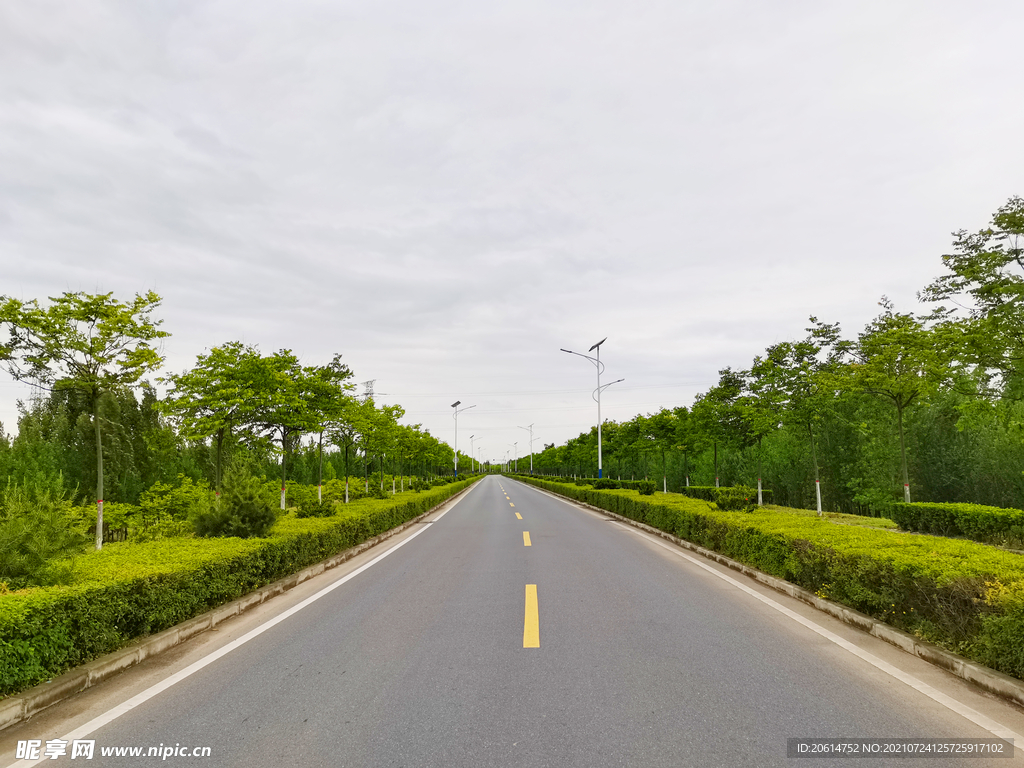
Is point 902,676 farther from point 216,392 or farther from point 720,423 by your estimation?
point 720,423

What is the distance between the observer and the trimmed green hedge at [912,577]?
4574 millimetres

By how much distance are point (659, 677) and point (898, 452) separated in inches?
1089

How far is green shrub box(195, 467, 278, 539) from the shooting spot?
9320mm

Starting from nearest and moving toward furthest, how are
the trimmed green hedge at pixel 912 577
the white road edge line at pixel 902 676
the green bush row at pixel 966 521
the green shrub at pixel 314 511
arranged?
1. the white road edge line at pixel 902 676
2. the trimmed green hedge at pixel 912 577
3. the green bush row at pixel 966 521
4. the green shrub at pixel 314 511

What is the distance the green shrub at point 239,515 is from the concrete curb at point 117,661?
1.17 meters

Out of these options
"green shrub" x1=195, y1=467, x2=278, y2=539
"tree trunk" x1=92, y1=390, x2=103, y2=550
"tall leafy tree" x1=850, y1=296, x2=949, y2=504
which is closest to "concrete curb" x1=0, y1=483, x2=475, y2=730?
"green shrub" x1=195, y1=467, x2=278, y2=539

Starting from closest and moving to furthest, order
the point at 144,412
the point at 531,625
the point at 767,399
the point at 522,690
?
the point at 522,690 < the point at 531,625 < the point at 767,399 < the point at 144,412

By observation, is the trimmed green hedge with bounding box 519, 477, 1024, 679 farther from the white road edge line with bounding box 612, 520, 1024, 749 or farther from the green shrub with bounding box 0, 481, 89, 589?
the green shrub with bounding box 0, 481, 89, 589

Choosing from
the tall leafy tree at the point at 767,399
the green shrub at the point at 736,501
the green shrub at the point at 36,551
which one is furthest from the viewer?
the tall leafy tree at the point at 767,399

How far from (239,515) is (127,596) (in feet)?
13.7

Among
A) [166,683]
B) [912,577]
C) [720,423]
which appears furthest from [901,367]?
[166,683]

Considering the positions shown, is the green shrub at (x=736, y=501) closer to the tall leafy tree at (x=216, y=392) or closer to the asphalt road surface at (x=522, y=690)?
the asphalt road surface at (x=522, y=690)

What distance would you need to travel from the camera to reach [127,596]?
17.6 ft

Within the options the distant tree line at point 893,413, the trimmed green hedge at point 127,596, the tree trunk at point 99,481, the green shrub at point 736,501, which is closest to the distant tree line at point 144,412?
the tree trunk at point 99,481
